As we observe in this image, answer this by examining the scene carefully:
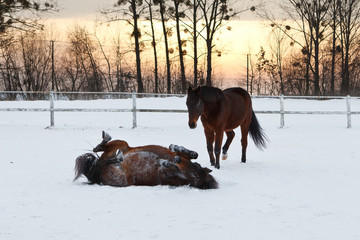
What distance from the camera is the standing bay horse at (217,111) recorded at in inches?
251

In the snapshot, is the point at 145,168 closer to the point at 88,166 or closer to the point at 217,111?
the point at 88,166

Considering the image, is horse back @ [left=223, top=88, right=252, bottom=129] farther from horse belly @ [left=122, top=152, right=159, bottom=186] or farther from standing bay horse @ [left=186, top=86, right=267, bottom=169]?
horse belly @ [left=122, top=152, right=159, bottom=186]

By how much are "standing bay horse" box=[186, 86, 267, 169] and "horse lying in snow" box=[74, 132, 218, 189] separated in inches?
53.8

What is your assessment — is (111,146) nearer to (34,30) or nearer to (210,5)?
(34,30)

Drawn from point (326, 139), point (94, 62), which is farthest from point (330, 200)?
point (94, 62)

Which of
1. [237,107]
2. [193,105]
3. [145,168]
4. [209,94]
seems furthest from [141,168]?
[237,107]

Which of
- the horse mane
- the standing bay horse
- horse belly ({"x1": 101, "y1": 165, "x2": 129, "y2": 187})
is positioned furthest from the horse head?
horse belly ({"x1": 101, "y1": 165, "x2": 129, "y2": 187})

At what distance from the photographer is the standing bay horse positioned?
6367mm

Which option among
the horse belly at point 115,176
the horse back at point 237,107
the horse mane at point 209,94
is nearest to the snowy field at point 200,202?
the horse belly at point 115,176

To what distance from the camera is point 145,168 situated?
4941mm

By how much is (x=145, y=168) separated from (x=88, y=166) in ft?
2.41

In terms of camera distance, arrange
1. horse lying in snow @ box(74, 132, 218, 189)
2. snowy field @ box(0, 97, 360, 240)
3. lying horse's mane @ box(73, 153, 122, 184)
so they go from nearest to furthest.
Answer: snowy field @ box(0, 97, 360, 240) < horse lying in snow @ box(74, 132, 218, 189) < lying horse's mane @ box(73, 153, 122, 184)

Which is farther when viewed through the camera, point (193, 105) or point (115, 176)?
point (193, 105)

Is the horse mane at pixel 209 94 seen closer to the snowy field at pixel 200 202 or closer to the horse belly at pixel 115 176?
the snowy field at pixel 200 202
